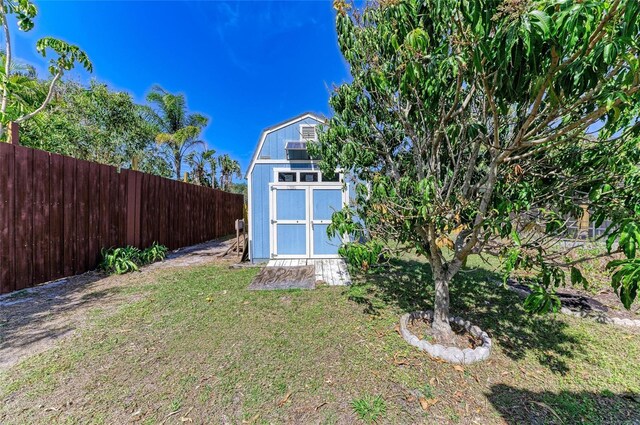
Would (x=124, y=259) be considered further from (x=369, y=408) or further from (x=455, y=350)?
(x=455, y=350)

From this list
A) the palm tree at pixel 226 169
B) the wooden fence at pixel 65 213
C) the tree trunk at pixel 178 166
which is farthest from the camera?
the palm tree at pixel 226 169

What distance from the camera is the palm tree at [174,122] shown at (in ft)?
41.1

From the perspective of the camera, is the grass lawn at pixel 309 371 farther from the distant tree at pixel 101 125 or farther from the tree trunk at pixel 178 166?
the tree trunk at pixel 178 166

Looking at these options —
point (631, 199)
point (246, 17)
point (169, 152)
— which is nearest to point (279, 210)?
point (631, 199)

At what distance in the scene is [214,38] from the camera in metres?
12.7

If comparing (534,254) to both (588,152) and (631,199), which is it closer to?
(631,199)

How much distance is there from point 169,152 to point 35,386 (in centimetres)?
1374

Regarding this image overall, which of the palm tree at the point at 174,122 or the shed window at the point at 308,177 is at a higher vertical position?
the palm tree at the point at 174,122

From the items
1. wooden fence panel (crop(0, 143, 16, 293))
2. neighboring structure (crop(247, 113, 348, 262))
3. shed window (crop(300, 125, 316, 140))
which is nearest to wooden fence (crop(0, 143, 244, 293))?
wooden fence panel (crop(0, 143, 16, 293))

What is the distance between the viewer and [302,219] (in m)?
6.43

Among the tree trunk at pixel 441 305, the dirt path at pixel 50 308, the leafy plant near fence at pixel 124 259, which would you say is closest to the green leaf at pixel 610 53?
the tree trunk at pixel 441 305

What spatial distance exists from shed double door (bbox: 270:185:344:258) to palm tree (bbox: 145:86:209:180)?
928 centimetres

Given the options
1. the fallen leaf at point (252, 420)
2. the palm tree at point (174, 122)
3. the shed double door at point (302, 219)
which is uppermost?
the palm tree at point (174, 122)

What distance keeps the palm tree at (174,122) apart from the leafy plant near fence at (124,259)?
8206mm
